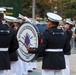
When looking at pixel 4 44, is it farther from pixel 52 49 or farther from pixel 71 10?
pixel 71 10

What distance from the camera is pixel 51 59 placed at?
6902mm

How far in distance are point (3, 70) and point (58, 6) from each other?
5299cm

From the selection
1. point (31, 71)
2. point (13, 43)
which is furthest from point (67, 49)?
point (31, 71)

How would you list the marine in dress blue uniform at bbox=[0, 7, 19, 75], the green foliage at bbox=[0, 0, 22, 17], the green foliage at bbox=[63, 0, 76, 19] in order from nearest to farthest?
the marine in dress blue uniform at bbox=[0, 7, 19, 75], the green foliage at bbox=[0, 0, 22, 17], the green foliage at bbox=[63, 0, 76, 19]

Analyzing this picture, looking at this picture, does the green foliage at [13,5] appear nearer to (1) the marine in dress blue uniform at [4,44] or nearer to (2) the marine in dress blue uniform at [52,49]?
(2) the marine in dress blue uniform at [52,49]

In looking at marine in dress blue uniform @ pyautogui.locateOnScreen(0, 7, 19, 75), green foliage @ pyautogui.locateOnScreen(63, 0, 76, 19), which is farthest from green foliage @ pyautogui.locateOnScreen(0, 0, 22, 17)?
green foliage @ pyautogui.locateOnScreen(63, 0, 76, 19)

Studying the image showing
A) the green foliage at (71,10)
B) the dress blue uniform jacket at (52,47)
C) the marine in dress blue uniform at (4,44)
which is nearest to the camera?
the marine in dress blue uniform at (4,44)

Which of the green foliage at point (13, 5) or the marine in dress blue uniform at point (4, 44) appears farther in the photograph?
the green foliage at point (13, 5)

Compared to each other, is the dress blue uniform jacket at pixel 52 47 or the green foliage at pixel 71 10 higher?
the dress blue uniform jacket at pixel 52 47

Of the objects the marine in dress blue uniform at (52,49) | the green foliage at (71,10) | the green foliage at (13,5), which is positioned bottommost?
the green foliage at (71,10)

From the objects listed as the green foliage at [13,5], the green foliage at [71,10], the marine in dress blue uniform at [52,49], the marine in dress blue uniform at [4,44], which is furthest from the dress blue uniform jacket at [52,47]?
the green foliage at [71,10]

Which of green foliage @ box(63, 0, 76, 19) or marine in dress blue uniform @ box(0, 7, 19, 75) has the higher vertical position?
marine in dress blue uniform @ box(0, 7, 19, 75)

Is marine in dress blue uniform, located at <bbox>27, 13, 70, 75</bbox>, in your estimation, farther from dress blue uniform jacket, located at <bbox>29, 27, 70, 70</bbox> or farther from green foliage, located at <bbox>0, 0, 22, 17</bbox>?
green foliage, located at <bbox>0, 0, 22, 17</bbox>

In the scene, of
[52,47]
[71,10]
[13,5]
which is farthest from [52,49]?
[71,10]
